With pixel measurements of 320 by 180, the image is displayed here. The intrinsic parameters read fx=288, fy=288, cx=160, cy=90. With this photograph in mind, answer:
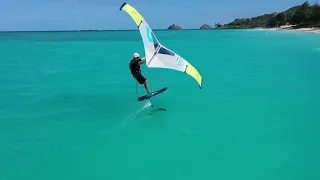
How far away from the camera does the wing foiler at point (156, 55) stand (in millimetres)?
12441

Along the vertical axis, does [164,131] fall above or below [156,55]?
below

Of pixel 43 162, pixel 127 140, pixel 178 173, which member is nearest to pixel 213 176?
pixel 178 173

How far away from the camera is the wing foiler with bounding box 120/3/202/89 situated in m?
12.4

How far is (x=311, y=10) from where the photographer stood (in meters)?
132

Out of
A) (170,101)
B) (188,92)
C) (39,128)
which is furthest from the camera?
(188,92)

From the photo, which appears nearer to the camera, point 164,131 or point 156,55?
point 156,55

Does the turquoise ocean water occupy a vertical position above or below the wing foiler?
below

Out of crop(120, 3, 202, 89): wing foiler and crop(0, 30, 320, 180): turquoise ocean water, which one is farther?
crop(120, 3, 202, 89): wing foiler

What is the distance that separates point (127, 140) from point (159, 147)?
1.50 meters

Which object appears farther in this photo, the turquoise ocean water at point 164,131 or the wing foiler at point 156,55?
the wing foiler at point 156,55

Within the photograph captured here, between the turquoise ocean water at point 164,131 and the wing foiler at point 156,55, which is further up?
the wing foiler at point 156,55

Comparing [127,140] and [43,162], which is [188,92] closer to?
[127,140]

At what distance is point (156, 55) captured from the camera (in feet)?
42.0

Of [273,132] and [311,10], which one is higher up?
[311,10]
